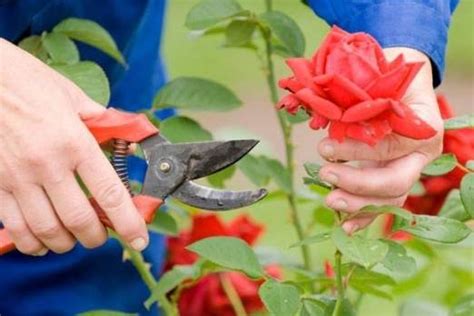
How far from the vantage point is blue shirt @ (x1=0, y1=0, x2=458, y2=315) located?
6.71 feet

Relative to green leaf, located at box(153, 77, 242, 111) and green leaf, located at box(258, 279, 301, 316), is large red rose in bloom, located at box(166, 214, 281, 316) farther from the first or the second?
green leaf, located at box(258, 279, 301, 316)

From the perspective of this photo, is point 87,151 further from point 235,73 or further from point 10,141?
point 235,73

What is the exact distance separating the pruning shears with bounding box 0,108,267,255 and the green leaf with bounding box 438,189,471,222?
0.35 m

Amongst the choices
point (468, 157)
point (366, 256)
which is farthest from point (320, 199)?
point (366, 256)

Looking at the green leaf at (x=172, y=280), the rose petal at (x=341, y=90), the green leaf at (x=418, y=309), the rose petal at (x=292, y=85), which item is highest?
the rose petal at (x=341, y=90)

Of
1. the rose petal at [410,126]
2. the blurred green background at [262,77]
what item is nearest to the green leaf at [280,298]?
the rose petal at [410,126]

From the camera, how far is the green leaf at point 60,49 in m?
1.93

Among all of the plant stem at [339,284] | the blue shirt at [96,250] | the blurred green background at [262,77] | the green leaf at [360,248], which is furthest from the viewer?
the blurred green background at [262,77]

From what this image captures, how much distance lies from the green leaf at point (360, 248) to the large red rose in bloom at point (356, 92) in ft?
0.38

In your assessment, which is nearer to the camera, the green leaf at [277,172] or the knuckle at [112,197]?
the knuckle at [112,197]

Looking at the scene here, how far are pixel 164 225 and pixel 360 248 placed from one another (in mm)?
606

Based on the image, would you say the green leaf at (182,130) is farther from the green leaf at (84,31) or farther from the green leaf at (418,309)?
the green leaf at (418,309)

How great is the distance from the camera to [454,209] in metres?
1.97

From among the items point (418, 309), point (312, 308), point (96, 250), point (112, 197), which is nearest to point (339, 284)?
point (312, 308)
